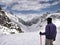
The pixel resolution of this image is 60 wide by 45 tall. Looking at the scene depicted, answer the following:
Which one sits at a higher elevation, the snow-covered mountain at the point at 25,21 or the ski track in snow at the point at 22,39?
the snow-covered mountain at the point at 25,21

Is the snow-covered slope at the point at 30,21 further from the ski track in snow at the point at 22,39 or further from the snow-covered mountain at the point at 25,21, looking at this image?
the ski track in snow at the point at 22,39

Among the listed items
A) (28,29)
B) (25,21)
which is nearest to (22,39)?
(28,29)

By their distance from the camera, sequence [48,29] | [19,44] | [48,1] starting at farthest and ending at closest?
[48,1] < [19,44] < [48,29]

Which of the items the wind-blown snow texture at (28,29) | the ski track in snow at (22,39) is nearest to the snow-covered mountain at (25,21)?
the wind-blown snow texture at (28,29)

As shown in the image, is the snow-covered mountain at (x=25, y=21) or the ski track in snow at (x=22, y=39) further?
the snow-covered mountain at (x=25, y=21)

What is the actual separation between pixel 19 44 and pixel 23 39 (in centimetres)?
16

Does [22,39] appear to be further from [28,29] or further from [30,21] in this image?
[30,21]

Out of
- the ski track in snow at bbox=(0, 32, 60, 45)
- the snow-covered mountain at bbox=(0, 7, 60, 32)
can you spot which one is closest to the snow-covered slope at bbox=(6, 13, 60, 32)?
the snow-covered mountain at bbox=(0, 7, 60, 32)

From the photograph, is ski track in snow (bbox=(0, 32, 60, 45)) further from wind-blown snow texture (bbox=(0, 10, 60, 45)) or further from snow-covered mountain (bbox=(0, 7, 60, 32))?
snow-covered mountain (bbox=(0, 7, 60, 32))

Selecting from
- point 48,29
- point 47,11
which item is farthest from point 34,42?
point 48,29

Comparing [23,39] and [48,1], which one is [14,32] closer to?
[23,39]

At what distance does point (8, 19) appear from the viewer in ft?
19.0

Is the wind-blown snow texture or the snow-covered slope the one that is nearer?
the wind-blown snow texture

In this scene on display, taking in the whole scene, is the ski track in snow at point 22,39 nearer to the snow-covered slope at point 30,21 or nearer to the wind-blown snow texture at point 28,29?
the wind-blown snow texture at point 28,29
